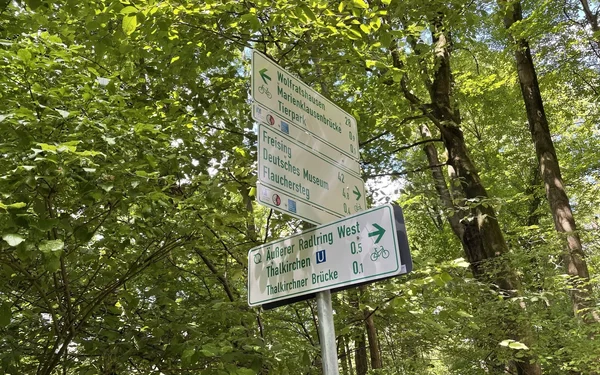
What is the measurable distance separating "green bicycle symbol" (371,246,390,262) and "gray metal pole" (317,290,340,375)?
216mm

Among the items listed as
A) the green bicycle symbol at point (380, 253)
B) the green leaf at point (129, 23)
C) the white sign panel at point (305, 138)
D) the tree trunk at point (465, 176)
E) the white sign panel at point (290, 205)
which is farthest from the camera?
the tree trunk at point (465, 176)

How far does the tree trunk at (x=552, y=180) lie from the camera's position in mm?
6046

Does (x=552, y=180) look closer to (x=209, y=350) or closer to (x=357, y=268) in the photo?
(x=209, y=350)

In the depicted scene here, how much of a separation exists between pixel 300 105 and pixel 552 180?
22.0 feet

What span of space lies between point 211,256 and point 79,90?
1938 millimetres

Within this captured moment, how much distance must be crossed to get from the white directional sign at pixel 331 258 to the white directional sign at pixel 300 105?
1.54 feet

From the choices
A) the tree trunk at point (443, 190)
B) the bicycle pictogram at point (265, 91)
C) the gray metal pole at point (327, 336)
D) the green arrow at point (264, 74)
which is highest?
the tree trunk at point (443, 190)

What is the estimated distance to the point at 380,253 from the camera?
135cm

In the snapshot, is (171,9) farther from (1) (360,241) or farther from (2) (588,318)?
(2) (588,318)

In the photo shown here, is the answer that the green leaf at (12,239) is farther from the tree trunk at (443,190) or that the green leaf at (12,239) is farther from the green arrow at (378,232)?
the tree trunk at (443,190)

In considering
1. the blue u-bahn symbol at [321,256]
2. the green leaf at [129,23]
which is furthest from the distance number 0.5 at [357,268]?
the green leaf at [129,23]

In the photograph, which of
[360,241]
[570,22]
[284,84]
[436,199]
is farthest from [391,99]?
[570,22]

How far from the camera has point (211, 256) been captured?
413 centimetres

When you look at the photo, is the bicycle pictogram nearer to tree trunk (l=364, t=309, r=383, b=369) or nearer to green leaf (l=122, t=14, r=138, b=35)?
green leaf (l=122, t=14, r=138, b=35)
